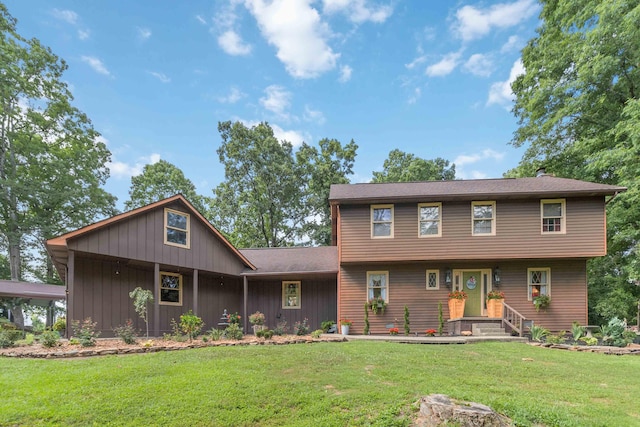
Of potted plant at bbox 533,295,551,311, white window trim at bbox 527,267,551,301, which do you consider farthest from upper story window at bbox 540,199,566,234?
potted plant at bbox 533,295,551,311

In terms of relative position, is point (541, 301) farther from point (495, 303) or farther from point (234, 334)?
point (234, 334)

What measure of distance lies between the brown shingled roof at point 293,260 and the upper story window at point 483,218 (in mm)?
5684

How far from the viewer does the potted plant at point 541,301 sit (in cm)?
1240

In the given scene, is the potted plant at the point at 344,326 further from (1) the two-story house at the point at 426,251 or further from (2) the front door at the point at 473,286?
(2) the front door at the point at 473,286

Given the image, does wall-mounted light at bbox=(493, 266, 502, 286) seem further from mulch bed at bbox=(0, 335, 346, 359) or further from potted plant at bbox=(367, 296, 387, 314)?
mulch bed at bbox=(0, 335, 346, 359)

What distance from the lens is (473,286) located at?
43.6ft

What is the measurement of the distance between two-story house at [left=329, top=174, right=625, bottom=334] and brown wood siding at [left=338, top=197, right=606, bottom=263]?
0.11 ft

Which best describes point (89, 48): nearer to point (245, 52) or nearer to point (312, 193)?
point (245, 52)

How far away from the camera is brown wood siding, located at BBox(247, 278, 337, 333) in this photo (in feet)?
49.5

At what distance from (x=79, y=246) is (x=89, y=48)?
12299 mm

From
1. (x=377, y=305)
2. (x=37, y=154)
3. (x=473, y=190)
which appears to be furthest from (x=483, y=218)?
(x=37, y=154)

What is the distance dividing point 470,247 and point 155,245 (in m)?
11.3

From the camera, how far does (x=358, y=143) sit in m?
28.5

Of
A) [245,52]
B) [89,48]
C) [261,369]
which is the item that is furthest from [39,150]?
[261,369]
